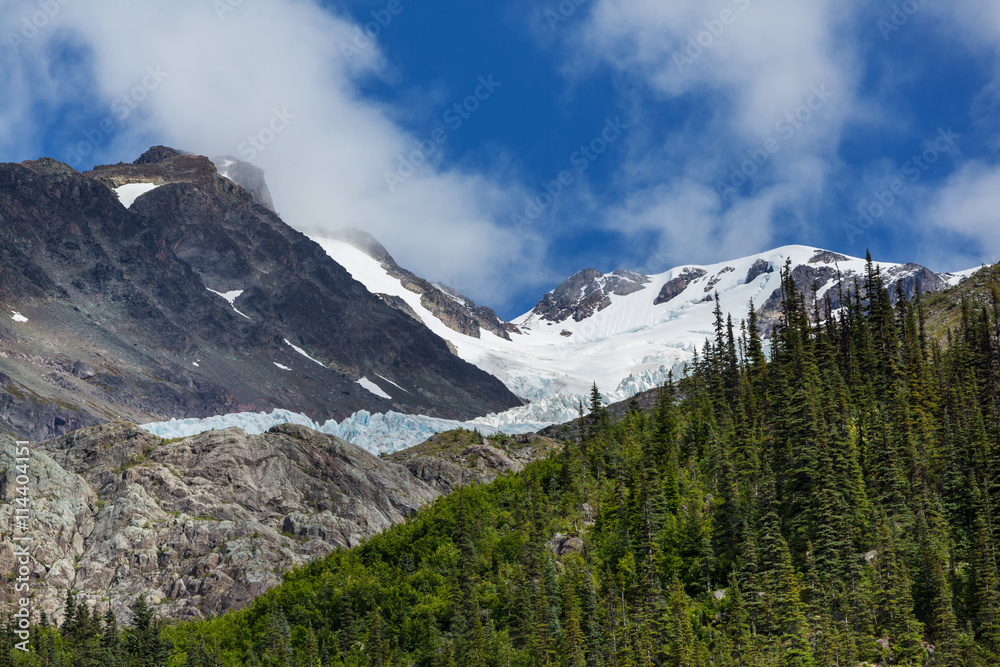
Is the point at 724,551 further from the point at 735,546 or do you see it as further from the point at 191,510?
the point at 191,510

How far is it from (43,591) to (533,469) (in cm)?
7308

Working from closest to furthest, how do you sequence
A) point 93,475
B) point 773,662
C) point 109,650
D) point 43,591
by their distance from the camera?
point 773,662 → point 109,650 → point 43,591 → point 93,475

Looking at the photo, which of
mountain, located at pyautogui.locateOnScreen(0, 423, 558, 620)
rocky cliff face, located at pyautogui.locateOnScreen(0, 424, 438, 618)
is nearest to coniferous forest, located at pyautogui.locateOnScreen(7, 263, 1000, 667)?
mountain, located at pyautogui.locateOnScreen(0, 423, 558, 620)

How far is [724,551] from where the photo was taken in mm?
89562

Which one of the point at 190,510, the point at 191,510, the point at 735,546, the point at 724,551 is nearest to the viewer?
the point at 735,546

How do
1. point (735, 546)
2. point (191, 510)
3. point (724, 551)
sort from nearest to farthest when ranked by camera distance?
point (735, 546)
point (724, 551)
point (191, 510)

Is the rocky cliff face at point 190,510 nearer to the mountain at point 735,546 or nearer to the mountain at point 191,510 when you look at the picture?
the mountain at point 191,510

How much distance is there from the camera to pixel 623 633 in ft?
271

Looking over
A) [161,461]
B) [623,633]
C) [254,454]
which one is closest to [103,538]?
[161,461]

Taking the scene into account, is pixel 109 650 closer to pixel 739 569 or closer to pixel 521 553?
pixel 521 553

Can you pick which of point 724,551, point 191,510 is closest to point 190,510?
point 191,510

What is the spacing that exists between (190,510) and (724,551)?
101655 mm

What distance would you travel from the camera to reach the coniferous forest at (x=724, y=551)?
76.0 meters

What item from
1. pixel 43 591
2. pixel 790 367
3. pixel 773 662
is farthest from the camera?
pixel 43 591
